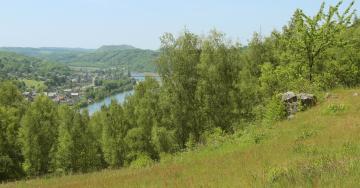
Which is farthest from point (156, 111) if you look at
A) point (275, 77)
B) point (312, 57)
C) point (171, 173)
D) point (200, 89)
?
point (171, 173)

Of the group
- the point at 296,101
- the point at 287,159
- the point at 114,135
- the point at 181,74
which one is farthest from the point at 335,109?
the point at 114,135

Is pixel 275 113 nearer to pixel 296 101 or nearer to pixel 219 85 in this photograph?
pixel 296 101

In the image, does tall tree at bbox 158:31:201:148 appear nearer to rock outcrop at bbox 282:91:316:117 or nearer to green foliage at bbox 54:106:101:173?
green foliage at bbox 54:106:101:173

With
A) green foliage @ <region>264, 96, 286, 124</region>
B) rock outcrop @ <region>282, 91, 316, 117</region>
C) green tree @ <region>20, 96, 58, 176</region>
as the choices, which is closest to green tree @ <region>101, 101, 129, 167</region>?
green tree @ <region>20, 96, 58, 176</region>

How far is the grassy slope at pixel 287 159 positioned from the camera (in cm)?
868

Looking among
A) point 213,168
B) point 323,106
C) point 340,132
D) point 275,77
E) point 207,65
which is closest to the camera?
point 213,168

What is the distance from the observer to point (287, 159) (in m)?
12.3

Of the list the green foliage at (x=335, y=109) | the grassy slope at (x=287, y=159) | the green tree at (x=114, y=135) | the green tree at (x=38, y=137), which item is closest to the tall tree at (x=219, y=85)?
the green tree at (x=114, y=135)

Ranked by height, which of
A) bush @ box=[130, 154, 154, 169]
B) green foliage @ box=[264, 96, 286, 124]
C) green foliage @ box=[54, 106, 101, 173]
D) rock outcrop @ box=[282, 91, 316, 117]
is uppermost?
rock outcrop @ box=[282, 91, 316, 117]

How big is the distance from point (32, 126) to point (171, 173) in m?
41.6

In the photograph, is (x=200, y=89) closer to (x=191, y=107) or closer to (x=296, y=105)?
(x=191, y=107)

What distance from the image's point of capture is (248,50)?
51.5 metres

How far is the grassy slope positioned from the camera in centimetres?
868

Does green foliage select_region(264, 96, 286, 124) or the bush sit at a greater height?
green foliage select_region(264, 96, 286, 124)
